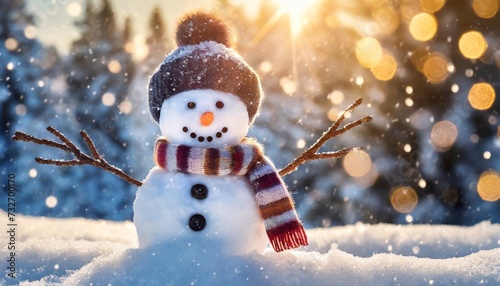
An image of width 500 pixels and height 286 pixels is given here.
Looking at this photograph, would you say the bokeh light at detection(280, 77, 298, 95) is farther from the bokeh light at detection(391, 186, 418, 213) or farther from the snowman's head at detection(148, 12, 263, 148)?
the snowman's head at detection(148, 12, 263, 148)

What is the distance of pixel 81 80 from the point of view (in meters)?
10.3

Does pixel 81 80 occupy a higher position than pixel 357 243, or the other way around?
pixel 81 80

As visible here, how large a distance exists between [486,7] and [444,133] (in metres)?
1.64

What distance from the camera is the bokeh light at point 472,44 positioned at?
261 inches

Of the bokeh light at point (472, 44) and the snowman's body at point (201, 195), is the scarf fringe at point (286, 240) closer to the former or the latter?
the snowman's body at point (201, 195)

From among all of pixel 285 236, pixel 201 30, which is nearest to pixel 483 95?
pixel 201 30

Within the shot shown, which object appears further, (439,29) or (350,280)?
(439,29)

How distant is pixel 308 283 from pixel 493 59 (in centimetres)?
564

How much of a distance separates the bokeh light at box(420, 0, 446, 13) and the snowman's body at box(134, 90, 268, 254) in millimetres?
5172

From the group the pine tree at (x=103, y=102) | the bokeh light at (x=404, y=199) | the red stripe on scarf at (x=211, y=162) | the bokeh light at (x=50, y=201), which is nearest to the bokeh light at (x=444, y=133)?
the bokeh light at (x=404, y=199)

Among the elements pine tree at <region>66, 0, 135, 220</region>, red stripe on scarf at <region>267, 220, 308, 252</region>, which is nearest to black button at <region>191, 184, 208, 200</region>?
red stripe on scarf at <region>267, 220, 308, 252</region>

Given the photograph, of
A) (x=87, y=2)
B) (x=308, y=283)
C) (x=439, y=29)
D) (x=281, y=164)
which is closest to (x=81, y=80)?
(x=87, y=2)

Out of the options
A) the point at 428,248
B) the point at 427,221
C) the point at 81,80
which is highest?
the point at 81,80

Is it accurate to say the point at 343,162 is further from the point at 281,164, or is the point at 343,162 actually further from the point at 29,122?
the point at 29,122
